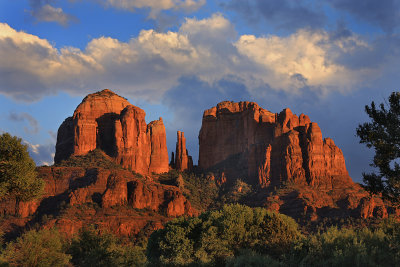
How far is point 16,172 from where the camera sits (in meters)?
38.5

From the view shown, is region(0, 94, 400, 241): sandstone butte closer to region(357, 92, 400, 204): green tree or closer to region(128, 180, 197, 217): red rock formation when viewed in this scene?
region(128, 180, 197, 217): red rock formation

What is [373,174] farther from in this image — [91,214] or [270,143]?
[270,143]

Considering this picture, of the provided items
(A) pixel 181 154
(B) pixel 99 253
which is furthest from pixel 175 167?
(B) pixel 99 253

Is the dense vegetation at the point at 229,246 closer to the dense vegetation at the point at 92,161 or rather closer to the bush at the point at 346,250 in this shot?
the bush at the point at 346,250

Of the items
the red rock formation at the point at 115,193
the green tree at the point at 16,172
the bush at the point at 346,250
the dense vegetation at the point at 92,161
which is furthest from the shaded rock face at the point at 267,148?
the green tree at the point at 16,172

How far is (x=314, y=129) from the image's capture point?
143375 mm

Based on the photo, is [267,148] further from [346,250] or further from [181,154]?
[346,250]

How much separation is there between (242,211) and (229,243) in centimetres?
617

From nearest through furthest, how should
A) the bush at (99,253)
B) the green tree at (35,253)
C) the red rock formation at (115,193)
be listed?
the green tree at (35,253) < the bush at (99,253) < the red rock formation at (115,193)

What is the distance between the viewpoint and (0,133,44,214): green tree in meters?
38.4

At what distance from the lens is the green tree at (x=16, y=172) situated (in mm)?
38406

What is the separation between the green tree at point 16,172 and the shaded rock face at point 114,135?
98.9 metres

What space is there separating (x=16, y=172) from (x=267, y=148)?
110171 mm

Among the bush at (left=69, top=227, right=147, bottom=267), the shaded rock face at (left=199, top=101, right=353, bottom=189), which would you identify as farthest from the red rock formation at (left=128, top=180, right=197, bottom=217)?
the bush at (left=69, top=227, right=147, bottom=267)
